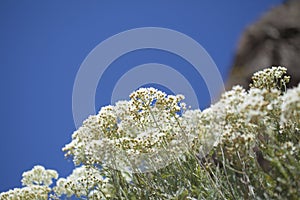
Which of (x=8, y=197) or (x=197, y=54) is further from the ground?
(x=197, y=54)

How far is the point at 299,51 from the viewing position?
201 inches

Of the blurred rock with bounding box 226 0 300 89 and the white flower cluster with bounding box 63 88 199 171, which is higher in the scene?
the blurred rock with bounding box 226 0 300 89

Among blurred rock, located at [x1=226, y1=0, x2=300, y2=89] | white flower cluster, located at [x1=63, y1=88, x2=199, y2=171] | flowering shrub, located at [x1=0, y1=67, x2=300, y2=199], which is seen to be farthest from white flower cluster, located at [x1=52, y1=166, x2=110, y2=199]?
blurred rock, located at [x1=226, y1=0, x2=300, y2=89]

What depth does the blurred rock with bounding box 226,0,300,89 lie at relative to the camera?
16.7ft

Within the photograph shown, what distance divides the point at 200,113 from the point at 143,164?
1.37 feet

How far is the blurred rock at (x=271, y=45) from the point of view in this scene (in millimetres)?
5084

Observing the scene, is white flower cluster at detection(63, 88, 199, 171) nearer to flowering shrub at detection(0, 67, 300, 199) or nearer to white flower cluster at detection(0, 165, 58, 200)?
flowering shrub at detection(0, 67, 300, 199)

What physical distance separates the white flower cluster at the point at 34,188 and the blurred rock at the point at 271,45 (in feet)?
9.55

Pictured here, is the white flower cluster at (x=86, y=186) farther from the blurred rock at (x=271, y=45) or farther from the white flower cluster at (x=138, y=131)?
the blurred rock at (x=271, y=45)

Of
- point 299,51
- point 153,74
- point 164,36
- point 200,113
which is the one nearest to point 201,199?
point 200,113

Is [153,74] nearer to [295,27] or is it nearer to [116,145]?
[116,145]

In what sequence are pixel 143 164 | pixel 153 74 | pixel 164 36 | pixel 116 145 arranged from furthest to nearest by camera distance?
1. pixel 164 36
2. pixel 153 74
3. pixel 143 164
4. pixel 116 145

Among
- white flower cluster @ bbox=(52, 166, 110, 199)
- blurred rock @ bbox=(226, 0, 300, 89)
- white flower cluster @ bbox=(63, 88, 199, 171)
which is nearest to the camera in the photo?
white flower cluster @ bbox=(63, 88, 199, 171)

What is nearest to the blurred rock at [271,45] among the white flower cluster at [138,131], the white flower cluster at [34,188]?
the white flower cluster at [34,188]
